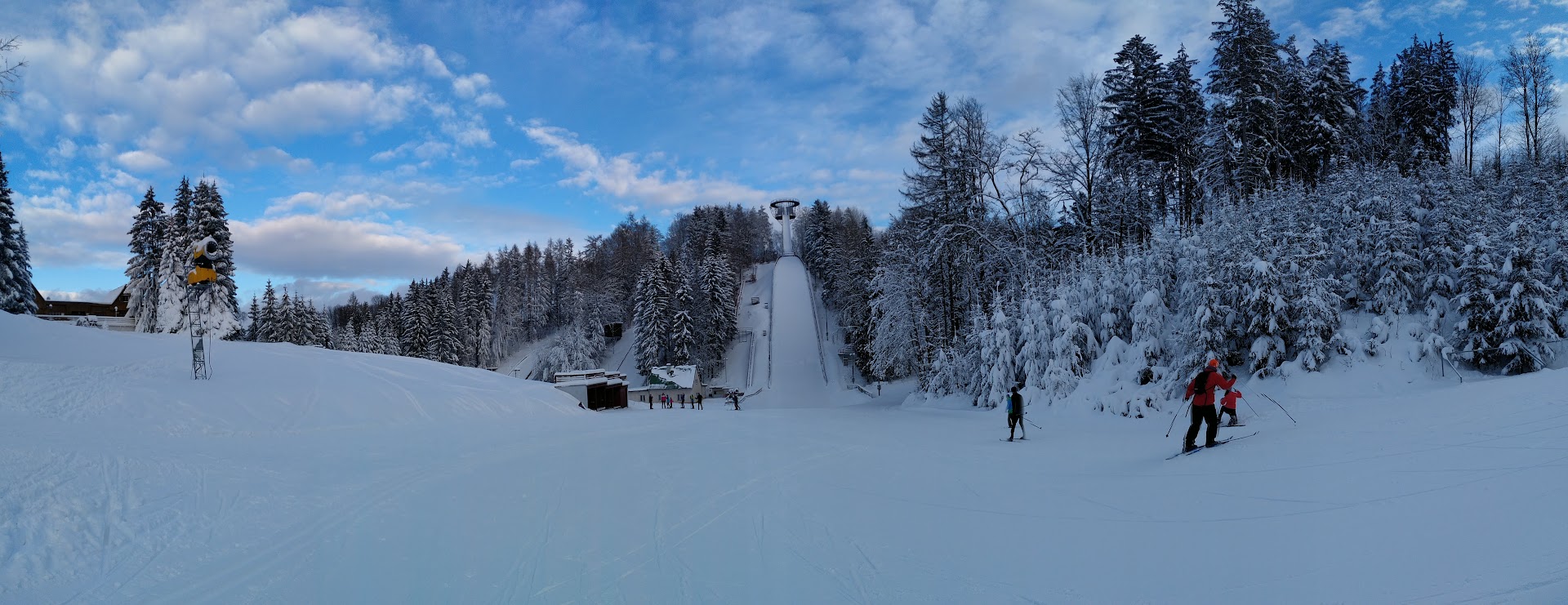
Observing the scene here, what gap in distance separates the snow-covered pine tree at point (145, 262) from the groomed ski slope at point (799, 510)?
3110 cm

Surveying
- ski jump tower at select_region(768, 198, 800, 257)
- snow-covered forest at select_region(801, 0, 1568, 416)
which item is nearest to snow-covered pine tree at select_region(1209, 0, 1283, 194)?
snow-covered forest at select_region(801, 0, 1568, 416)

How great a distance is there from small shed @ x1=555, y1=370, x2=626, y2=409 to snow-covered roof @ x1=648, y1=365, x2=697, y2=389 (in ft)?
39.5

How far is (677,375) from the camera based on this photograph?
5106cm

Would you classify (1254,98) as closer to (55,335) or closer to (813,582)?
(813,582)

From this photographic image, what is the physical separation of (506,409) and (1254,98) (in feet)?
103

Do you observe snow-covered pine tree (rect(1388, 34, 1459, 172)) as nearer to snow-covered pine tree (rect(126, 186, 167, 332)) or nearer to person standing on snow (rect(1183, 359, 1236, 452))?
person standing on snow (rect(1183, 359, 1236, 452))

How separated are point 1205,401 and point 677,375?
4376 cm

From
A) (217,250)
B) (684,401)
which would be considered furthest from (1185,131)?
(217,250)

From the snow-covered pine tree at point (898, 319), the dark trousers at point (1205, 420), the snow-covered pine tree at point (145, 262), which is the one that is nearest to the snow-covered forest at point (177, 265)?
the snow-covered pine tree at point (145, 262)

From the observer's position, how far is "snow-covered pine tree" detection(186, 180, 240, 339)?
36.7 m

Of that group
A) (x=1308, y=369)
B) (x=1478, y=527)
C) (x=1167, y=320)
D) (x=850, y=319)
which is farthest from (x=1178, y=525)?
(x=850, y=319)

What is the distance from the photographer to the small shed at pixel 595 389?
33219 mm

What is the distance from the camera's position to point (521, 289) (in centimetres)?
8531

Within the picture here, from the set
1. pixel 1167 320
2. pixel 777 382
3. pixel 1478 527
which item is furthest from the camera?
pixel 777 382
